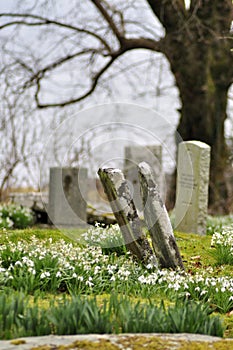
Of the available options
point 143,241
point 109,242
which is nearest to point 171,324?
point 143,241

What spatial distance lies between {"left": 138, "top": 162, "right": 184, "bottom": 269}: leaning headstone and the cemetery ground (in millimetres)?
209

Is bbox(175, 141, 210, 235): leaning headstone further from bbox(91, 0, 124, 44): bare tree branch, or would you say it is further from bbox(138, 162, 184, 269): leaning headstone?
bbox(91, 0, 124, 44): bare tree branch

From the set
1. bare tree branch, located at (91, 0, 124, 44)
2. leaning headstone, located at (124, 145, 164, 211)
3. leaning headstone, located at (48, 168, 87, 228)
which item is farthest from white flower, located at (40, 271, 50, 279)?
bare tree branch, located at (91, 0, 124, 44)

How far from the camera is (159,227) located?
709 cm

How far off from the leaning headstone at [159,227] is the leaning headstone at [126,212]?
0.13 meters

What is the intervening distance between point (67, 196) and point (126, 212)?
A: 7.91 metres

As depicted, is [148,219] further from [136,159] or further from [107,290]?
[136,159]

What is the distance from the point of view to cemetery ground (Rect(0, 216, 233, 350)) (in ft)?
14.4

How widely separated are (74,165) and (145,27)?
436 cm

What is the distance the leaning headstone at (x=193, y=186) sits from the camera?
451 inches

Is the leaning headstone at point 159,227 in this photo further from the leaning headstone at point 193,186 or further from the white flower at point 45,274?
the leaning headstone at point 193,186

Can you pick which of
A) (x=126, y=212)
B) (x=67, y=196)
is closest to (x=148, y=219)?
(x=126, y=212)

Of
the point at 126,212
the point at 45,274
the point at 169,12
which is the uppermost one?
the point at 169,12

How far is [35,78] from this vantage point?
16.6 meters
